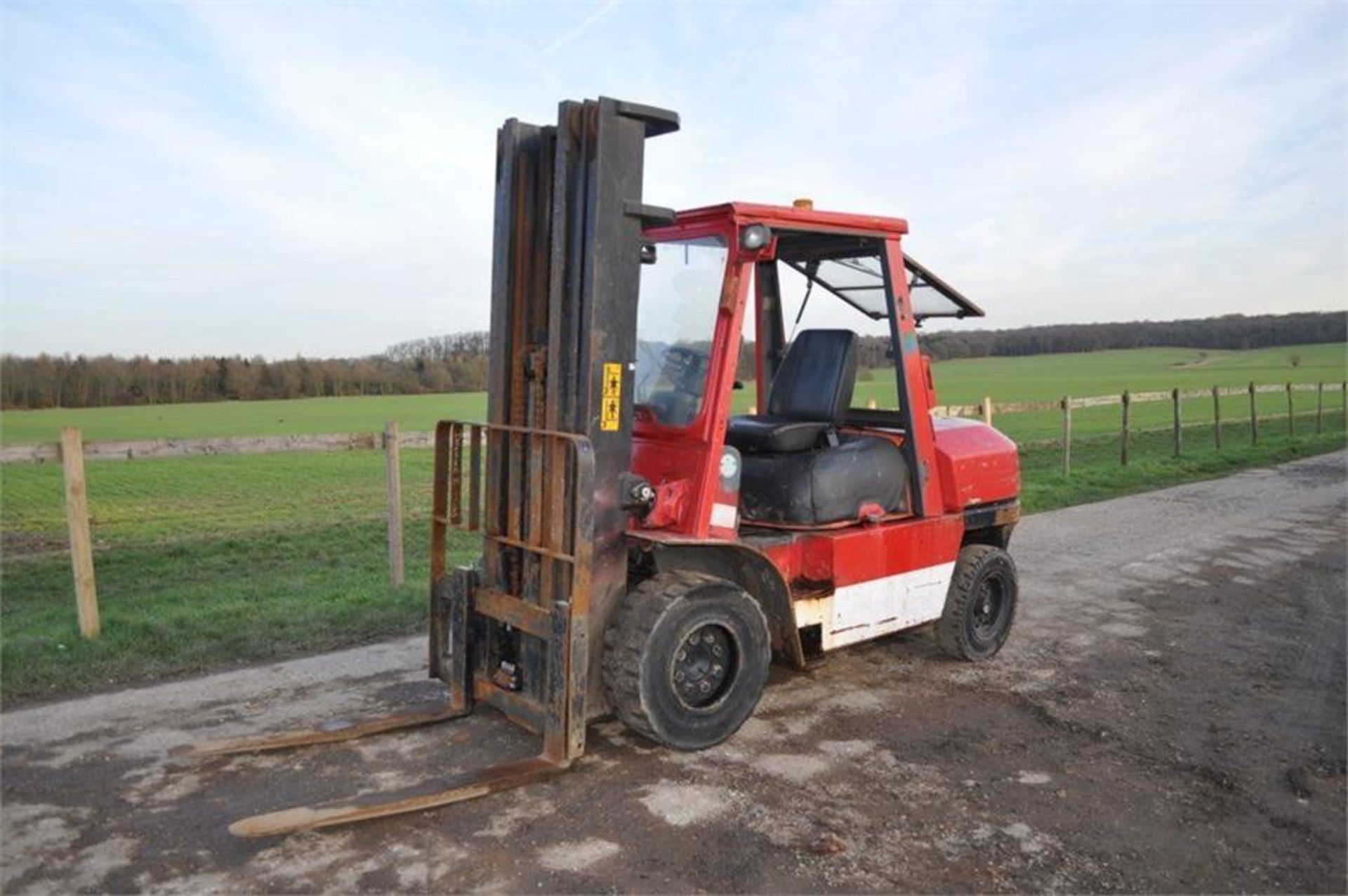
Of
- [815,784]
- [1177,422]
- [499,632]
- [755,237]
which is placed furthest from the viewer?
[1177,422]

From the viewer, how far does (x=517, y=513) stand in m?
5.18

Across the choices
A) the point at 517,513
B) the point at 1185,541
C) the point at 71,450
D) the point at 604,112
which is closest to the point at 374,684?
the point at 517,513

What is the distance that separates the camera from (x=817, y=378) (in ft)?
20.6

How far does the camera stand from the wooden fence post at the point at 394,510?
341 inches

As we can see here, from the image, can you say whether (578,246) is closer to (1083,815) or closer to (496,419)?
(496,419)

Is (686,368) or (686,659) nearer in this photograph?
(686,659)

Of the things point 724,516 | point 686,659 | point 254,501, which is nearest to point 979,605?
point 724,516

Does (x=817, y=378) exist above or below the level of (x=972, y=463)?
above

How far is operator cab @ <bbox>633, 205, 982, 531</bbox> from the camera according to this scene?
528cm

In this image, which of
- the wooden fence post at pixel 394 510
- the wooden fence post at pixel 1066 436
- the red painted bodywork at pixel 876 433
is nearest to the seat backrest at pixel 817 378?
the red painted bodywork at pixel 876 433

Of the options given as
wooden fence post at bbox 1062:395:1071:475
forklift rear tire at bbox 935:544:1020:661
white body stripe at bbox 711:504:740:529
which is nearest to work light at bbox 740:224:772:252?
white body stripe at bbox 711:504:740:529

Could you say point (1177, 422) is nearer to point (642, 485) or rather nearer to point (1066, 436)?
point (1066, 436)

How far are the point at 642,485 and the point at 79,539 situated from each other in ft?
14.6

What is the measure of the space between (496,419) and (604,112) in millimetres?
1644
